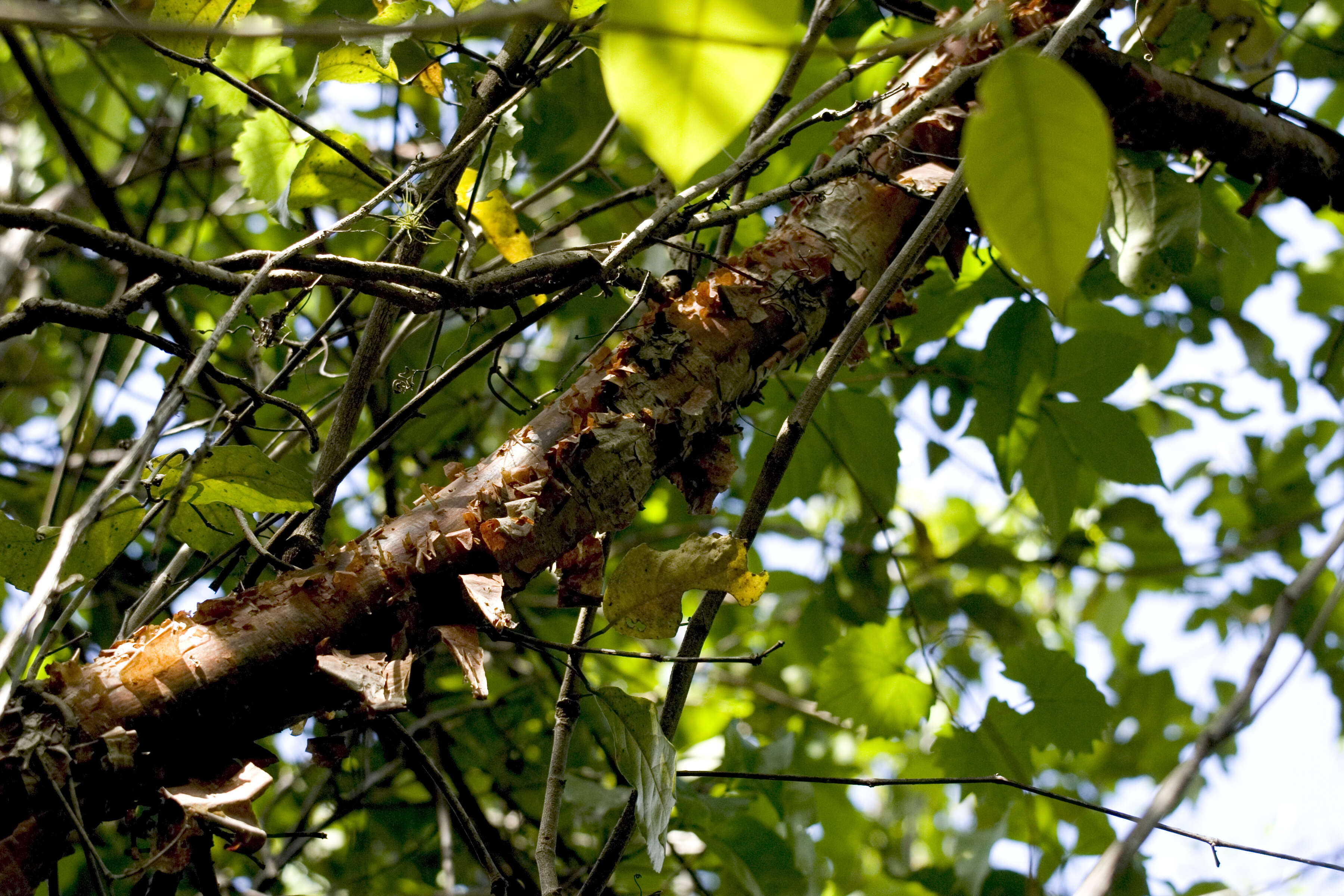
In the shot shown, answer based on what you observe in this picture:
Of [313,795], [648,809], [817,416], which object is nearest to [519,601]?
[313,795]

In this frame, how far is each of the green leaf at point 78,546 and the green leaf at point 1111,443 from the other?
49.0 inches

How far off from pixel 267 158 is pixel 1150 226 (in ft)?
3.52

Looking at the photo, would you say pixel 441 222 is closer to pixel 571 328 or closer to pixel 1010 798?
pixel 1010 798

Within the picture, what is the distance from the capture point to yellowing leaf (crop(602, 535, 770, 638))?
70cm

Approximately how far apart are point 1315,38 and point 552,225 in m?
1.40

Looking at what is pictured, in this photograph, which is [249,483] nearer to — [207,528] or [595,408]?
[207,528]

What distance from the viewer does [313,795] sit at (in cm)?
124

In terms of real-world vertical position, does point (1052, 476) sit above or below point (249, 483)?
above

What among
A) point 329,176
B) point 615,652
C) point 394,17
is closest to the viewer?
point 615,652

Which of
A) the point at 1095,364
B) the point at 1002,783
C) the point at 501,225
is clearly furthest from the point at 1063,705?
the point at 501,225

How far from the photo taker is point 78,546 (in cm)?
73

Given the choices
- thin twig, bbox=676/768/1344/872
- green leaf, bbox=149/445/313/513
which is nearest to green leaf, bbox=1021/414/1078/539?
thin twig, bbox=676/768/1344/872

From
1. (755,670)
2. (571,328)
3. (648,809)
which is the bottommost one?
(648,809)

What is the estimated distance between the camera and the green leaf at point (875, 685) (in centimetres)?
135
